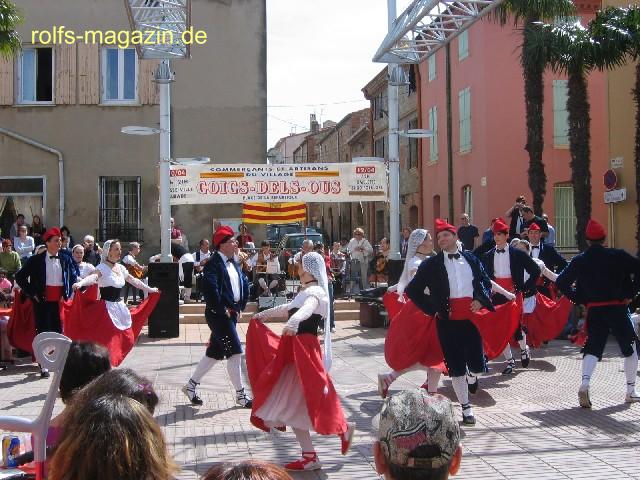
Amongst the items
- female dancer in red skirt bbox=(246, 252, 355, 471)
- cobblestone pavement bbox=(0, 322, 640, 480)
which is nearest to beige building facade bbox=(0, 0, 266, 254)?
cobblestone pavement bbox=(0, 322, 640, 480)

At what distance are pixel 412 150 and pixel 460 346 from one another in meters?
28.3

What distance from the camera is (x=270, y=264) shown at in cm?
1953

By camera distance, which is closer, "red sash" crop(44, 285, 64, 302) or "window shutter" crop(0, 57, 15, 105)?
"red sash" crop(44, 285, 64, 302)

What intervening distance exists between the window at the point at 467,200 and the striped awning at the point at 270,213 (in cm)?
1283

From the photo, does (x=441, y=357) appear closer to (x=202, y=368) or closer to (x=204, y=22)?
(x=202, y=368)

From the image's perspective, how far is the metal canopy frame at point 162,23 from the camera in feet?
43.2

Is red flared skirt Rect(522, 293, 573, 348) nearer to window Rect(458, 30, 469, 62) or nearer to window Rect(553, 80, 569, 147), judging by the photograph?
window Rect(553, 80, 569, 147)

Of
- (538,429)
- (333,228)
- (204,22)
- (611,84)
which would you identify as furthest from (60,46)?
(333,228)

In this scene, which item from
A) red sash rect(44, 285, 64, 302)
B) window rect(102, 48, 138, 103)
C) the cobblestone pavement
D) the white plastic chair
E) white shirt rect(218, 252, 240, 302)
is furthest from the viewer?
window rect(102, 48, 138, 103)

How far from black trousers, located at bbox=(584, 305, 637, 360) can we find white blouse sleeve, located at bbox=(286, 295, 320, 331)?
3.58 m

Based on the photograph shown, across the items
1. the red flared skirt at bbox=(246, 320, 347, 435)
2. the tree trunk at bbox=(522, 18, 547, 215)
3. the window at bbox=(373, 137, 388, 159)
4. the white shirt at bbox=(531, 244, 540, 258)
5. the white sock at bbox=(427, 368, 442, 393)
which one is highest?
the window at bbox=(373, 137, 388, 159)

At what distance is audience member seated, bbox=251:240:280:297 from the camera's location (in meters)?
19.4

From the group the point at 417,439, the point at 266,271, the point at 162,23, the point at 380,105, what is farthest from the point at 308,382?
the point at 380,105

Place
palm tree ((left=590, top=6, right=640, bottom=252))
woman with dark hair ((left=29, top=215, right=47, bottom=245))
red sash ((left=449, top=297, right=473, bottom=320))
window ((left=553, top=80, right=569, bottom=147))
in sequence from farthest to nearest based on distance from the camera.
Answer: window ((left=553, top=80, right=569, bottom=147))
woman with dark hair ((left=29, top=215, right=47, bottom=245))
palm tree ((left=590, top=6, right=640, bottom=252))
red sash ((left=449, top=297, right=473, bottom=320))
